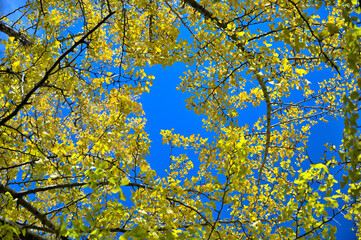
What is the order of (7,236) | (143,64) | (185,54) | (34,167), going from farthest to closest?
(185,54) < (34,167) < (143,64) < (7,236)

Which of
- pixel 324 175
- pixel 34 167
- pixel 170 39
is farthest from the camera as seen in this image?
pixel 170 39

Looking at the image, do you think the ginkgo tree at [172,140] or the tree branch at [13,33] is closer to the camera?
the ginkgo tree at [172,140]

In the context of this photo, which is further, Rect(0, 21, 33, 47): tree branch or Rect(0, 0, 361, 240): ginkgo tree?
Rect(0, 21, 33, 47): tree branch

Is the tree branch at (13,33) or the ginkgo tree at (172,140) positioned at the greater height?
the tree branch at (13,33)

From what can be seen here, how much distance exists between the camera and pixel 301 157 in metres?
5.92

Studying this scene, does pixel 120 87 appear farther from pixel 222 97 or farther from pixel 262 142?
pixel 262 142

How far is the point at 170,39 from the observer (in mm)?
3715

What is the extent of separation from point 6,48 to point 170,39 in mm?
1970

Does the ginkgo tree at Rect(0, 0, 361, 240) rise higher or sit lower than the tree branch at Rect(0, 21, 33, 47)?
lower

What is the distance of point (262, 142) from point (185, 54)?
9.69ft

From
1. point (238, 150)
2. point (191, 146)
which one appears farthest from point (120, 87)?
point (191, 146)

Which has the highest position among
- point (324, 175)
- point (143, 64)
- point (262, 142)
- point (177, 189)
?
point (262, 142)

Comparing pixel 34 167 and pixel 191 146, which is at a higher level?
pixel 191 146

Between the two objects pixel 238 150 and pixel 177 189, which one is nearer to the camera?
pixel 238 150
